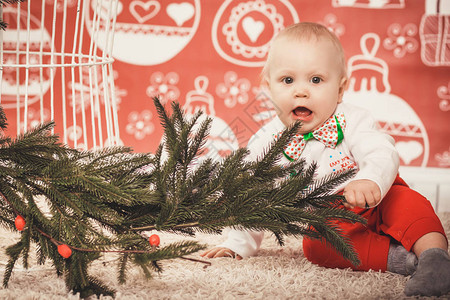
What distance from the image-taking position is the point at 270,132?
112 centimetres

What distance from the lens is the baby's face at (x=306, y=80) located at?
103cm

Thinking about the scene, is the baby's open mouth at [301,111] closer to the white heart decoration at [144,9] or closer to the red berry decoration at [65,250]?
the red berry decoration at [65,250]

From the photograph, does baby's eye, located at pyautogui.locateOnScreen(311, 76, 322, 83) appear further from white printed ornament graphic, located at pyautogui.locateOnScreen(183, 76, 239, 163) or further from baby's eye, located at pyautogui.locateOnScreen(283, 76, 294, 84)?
white printed ornament graphic, located at pyautogui.locateOnScreen(183, 76, 239, 163)

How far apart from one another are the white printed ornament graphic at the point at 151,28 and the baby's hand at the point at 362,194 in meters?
1.16

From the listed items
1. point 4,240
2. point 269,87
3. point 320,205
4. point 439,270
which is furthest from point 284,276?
point 4,240

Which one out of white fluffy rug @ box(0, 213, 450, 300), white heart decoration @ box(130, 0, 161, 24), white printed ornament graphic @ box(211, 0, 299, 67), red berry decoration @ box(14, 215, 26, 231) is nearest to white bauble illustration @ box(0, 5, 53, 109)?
white heart decoration @ box(130, 0, 161, 24)

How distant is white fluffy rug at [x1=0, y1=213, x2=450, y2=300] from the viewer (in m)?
0.72

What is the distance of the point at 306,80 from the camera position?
104cm

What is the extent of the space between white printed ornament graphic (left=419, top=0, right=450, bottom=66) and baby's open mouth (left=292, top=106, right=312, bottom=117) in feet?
2.70

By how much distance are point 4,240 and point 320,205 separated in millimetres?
713

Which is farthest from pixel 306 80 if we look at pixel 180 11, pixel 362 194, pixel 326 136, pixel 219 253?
pixel 180 11

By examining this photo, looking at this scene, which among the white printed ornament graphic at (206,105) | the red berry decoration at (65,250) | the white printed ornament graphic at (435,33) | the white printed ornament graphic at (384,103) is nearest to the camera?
the red berry decoration at (65,250)

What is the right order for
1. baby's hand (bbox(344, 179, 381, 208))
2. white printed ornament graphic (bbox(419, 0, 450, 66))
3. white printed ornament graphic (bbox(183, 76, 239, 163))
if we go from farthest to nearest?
1. white printed ornament graphic (bbox(183, 76, 239, 163))
2. white printed ornament graphic (bbox(419, 0, 450, 66))
3. baby's hand (bbox(344, 179, 381, 208))

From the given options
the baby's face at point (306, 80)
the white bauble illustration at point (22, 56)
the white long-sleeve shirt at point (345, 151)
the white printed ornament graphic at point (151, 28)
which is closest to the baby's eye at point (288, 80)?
the baby's face at point (306, 80)
